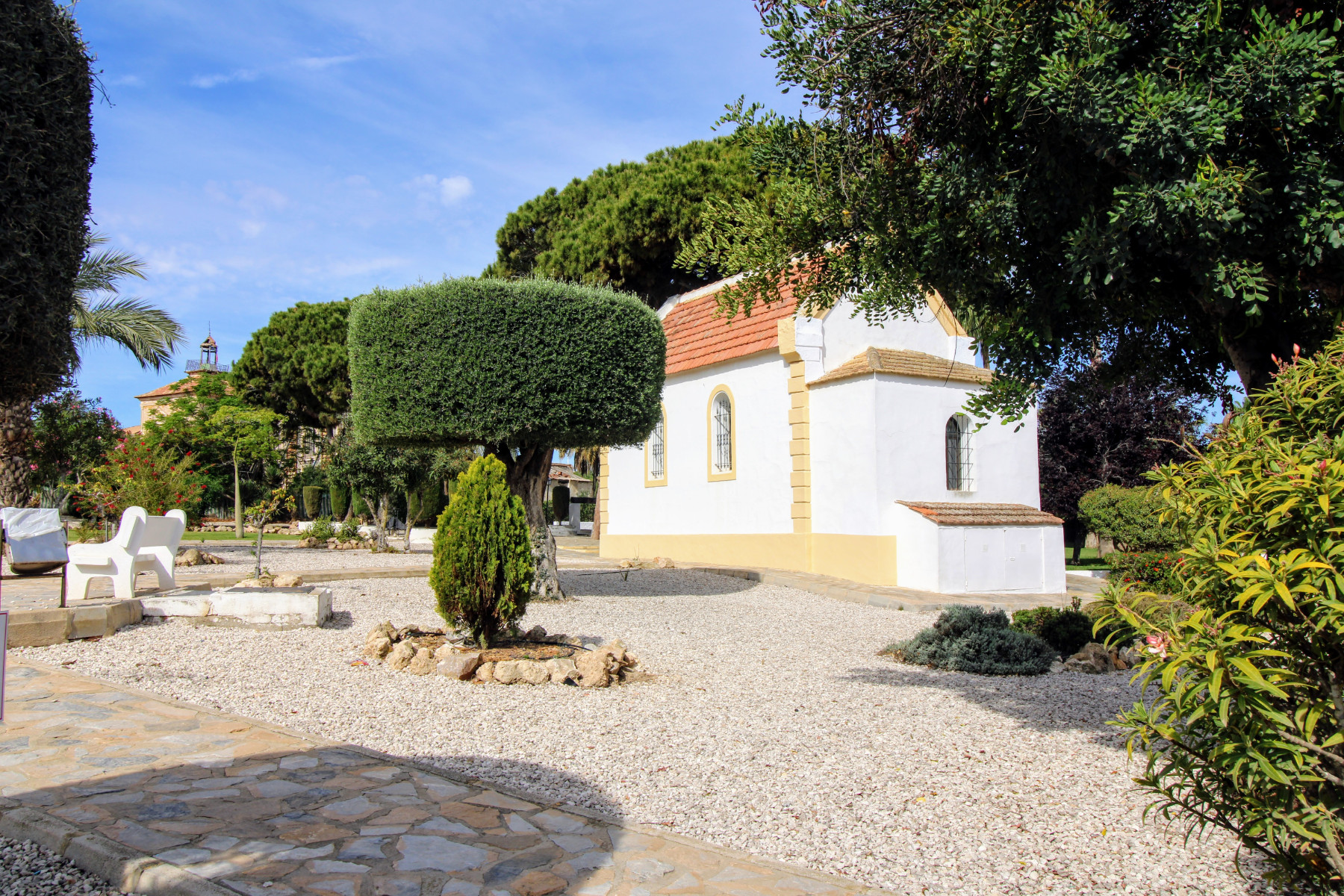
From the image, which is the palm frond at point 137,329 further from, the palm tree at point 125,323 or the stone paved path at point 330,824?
the stone paved path at point 330,824

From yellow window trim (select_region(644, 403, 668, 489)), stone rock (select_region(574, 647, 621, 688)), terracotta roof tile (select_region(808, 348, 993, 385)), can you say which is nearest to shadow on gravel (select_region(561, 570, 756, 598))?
yellow window trim (select_region(644, 403, 668, 489))

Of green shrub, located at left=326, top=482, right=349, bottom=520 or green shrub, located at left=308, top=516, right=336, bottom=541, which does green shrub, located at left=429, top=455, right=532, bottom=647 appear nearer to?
green shrub, located at left=308, top=516, right=336, bottom=541

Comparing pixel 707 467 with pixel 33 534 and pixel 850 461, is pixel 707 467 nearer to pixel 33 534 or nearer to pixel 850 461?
pixel 850 461

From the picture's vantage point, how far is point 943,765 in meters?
5.33

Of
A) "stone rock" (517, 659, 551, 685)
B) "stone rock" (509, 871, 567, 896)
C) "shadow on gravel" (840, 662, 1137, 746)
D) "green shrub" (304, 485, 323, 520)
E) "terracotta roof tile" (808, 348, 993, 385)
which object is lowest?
"shadow on gravel" (840, 662, 1137, 746)

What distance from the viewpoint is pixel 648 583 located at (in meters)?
15.3

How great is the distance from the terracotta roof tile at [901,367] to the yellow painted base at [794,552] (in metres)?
3.00

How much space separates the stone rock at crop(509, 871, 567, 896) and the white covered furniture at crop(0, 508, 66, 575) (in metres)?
11.1

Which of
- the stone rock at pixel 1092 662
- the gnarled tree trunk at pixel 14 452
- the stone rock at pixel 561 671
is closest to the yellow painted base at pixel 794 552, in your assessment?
the stone rock at pixel 1092 662

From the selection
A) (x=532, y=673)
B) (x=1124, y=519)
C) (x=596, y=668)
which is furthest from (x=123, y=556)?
(x=1124, y=519)

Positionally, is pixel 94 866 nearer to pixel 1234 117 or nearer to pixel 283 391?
pixel 1234 117

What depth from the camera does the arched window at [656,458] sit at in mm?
20969

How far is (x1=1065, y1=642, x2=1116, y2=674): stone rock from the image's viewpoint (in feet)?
29.2

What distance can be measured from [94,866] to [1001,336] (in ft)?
18.6
